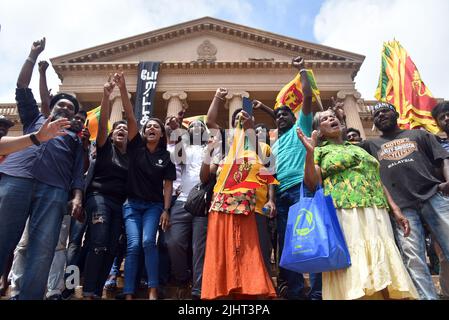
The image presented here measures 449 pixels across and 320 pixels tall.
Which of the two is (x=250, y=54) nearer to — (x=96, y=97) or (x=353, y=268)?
(x=96, y=97)

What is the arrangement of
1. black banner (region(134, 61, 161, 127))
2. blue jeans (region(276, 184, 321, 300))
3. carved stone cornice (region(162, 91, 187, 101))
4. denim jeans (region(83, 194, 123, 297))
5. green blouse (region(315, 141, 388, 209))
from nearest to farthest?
1. green blouse (region(315, 141, 388, 209))
2. blue jeans (region(276, 184, 321, 300))
3. denim jeans (region(83, 194, 123, 297))
4. black banner (region(134, 61, 161, 127))
5. carved stone cornice (region(162, 91, 187, 101))

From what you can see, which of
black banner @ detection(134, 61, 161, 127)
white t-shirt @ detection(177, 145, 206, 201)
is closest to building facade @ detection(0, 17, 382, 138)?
black banner @ detection(134, 61, 161, 127)

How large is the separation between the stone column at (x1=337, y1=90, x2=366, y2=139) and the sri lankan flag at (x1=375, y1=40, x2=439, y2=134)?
43.4ft

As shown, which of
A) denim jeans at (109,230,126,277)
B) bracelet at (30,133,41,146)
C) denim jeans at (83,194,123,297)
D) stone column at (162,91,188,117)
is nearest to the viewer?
bracelet at (30,133,41,146)

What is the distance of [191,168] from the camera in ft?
14.7

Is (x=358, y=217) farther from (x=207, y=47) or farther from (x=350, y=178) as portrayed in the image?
(x=207, y=47)

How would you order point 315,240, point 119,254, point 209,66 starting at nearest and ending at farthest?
point 315,240, point 119,254, point 209,66

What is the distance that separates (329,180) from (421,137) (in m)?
1.42

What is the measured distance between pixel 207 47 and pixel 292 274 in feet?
77.8

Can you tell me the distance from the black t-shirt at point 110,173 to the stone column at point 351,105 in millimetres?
19041

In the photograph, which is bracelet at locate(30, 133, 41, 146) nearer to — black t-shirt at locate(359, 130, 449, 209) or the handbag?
the handbag

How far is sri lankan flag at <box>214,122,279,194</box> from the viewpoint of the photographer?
339 centimetres

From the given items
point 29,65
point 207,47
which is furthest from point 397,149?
point 207,47

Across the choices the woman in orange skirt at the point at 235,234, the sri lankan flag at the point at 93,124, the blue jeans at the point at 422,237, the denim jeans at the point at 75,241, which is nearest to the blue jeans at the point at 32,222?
the denim jeans at the point at 75,241
